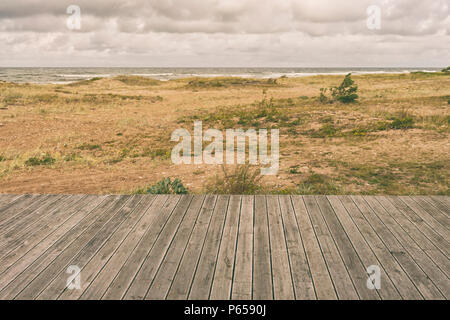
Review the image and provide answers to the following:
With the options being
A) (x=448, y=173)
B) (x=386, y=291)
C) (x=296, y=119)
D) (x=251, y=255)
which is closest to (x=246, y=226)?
(x=251, y=255)

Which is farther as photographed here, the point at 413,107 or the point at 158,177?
the point at 413,107

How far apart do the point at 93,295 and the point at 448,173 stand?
7459 millimetres

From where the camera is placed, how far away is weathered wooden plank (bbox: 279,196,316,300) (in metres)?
2.44

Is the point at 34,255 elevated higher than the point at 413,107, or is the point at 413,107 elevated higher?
the point at 413,107

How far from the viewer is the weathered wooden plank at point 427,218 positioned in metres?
3.42

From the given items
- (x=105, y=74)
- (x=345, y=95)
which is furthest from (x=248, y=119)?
(x=105, y=74)

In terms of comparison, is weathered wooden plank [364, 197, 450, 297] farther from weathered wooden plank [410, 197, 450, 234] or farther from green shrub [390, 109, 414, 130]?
green shrub [390, 109, 414, 130]

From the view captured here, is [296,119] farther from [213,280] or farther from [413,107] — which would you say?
[213,280]

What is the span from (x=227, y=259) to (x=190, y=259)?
32cm

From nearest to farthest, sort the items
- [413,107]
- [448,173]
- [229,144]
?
[448,173] < [229,144] < [413,107]

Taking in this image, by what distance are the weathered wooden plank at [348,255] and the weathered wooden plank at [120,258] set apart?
74.0 inches

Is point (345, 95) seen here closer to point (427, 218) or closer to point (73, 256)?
point (427, 218)

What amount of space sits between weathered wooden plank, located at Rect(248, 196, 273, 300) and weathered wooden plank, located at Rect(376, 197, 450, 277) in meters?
1.43

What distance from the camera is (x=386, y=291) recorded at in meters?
2.44
